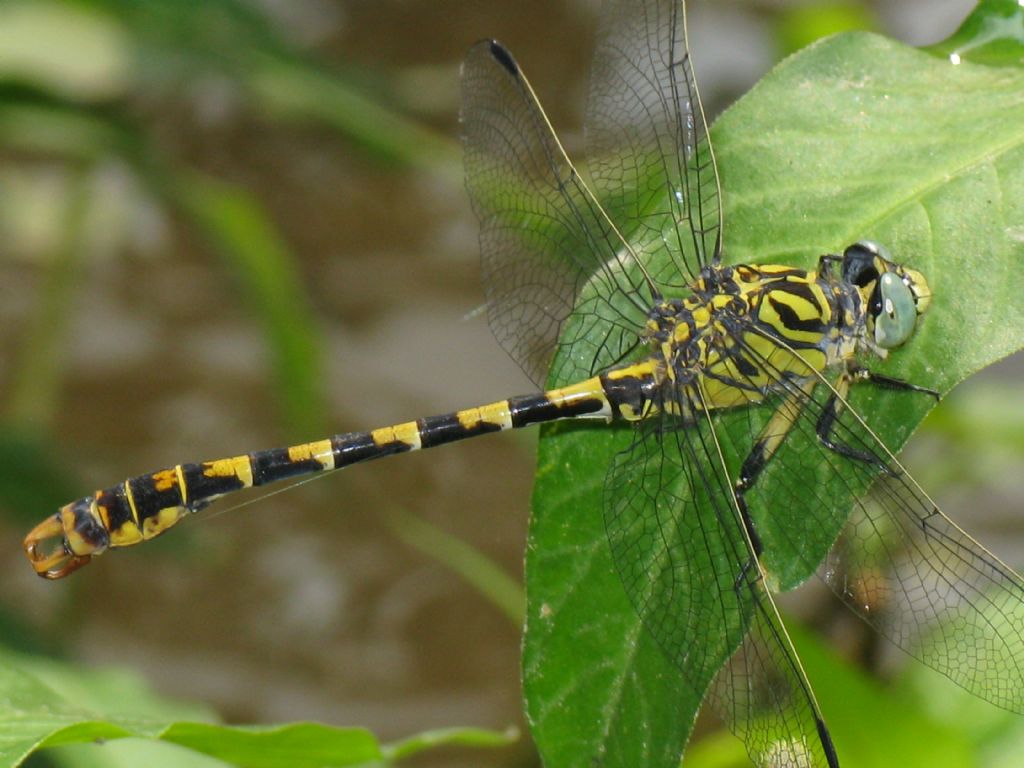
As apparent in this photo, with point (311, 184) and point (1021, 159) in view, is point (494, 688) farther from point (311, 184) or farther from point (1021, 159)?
point (1021, 159)

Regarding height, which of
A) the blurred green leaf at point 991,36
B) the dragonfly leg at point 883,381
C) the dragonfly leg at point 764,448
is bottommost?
the dragonfly leg at point 764,448

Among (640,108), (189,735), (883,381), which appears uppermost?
(640,108)

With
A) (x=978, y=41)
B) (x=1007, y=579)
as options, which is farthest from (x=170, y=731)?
(x=978, y=41)

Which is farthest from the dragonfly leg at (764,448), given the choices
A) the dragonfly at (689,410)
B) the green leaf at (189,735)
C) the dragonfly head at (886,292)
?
the green leaf at (189,735)

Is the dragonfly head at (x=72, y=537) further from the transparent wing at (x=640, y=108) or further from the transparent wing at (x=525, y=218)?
the transparent wing at (x=640, y=108)

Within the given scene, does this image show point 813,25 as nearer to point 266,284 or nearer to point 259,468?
point 266,284

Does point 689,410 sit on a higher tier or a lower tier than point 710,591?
higher

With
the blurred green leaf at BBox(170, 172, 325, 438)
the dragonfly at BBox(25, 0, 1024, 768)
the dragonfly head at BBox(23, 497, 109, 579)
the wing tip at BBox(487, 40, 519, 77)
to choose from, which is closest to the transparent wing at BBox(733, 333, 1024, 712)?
the dragonfly at BBox(25, 0, 1024, 768)

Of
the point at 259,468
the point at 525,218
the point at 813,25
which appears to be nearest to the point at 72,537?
the point at 259,468
